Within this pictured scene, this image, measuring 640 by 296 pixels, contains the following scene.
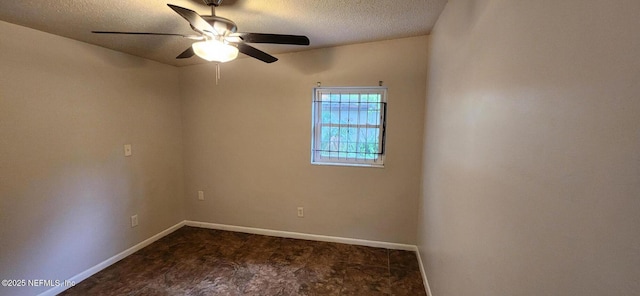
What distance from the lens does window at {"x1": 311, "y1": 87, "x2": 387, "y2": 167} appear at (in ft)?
8.86

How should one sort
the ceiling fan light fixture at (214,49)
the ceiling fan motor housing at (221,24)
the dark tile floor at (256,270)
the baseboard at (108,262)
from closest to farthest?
the ceiling fan motor housing at (221,24)
the ceiling fan light fixture at (214,49)
the baseboard at (108,262)
the dark tile floor at (256,270)

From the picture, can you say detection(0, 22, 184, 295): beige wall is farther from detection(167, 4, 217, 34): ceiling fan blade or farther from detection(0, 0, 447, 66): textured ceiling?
detection(167, 4, 217, 34): ceiling fan blade

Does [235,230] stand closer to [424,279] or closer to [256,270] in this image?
[256,270]

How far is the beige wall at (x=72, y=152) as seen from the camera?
175 centimetres

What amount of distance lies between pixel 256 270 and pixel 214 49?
1.97 meters

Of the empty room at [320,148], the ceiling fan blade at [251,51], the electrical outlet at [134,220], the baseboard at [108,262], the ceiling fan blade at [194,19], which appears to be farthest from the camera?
the electrical outlet at [134,220]

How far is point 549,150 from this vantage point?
0.65 meters

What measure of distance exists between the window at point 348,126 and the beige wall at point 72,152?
1871 millimetres

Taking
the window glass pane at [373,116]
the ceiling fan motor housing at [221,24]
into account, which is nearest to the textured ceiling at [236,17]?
the ceiling fan motor housing at [221,24]

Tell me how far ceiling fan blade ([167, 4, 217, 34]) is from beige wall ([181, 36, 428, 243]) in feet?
4.64

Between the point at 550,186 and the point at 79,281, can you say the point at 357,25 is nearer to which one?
the point at 550,186

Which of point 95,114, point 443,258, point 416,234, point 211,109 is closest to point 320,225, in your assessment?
point 416,234

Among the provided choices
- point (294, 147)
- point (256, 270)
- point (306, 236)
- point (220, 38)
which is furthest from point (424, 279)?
point (220, 38)

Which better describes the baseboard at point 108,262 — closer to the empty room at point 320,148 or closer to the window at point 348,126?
the empty room at point 320,148
